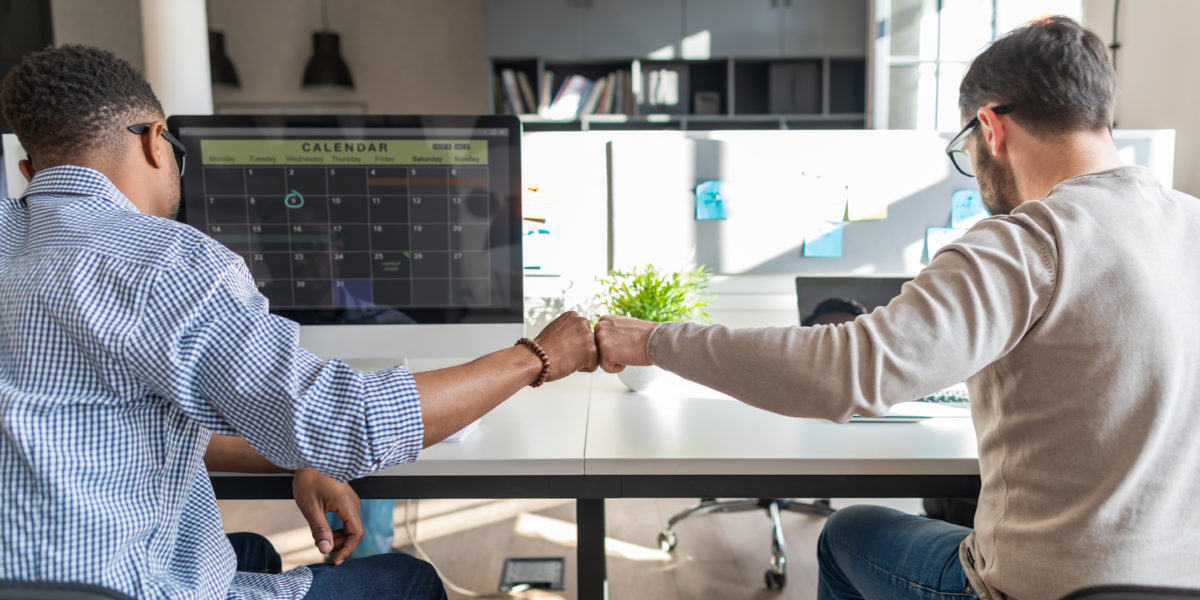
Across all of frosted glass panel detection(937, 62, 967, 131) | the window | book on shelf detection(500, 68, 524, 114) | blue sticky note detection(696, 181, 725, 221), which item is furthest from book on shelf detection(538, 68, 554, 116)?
blue sticky note detection(696, 181, 725, 221)

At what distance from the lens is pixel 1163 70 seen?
100 inches

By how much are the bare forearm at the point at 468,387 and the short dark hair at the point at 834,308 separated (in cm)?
72

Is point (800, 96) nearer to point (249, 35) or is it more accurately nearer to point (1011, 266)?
point (249, 35)

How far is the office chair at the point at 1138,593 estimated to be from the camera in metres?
0.65

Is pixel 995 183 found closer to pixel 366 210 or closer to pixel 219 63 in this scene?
pixel 366 210

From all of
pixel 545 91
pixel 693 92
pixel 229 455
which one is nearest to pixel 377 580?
pixel 229 455

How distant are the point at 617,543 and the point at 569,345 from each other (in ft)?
4.88

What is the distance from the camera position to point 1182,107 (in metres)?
2.43

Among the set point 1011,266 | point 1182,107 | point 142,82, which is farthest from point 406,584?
point 1182,107

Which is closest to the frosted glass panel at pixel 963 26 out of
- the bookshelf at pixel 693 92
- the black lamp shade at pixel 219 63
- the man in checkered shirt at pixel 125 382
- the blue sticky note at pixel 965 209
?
the bookshelf at pixel 693 92

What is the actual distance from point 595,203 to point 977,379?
0.99 meters

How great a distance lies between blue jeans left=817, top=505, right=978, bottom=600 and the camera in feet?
3.32

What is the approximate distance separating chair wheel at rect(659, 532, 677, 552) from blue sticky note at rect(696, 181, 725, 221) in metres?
1.05

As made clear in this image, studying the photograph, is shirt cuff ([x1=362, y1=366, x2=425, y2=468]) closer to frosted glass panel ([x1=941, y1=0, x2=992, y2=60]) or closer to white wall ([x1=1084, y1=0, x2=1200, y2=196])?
white wall ([x1=1084, y1=0, x2=1200, y2=196])
